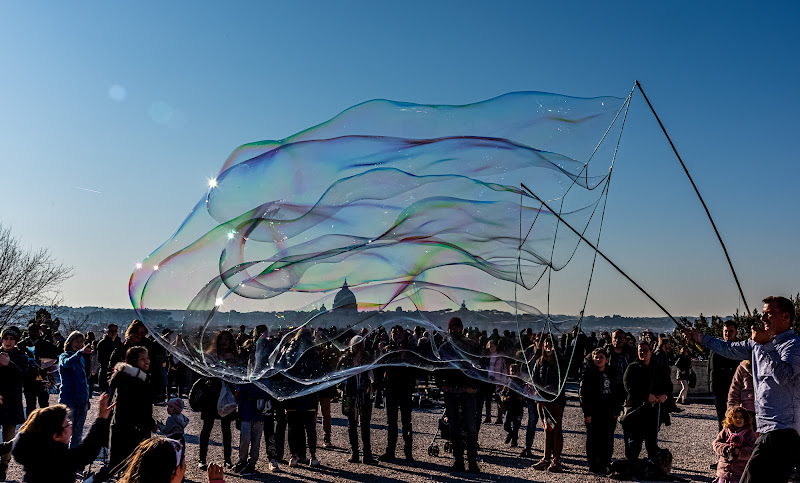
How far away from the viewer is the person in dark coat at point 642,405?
351 inches

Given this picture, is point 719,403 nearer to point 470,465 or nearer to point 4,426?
point 470,465

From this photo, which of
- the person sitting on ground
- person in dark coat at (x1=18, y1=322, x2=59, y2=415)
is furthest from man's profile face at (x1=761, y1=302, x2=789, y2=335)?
person in dark coat at (x1=18, y1=322, x2=59, y2=415)

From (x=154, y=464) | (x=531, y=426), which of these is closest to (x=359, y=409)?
(x=531, y=426)

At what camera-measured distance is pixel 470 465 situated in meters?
9.05

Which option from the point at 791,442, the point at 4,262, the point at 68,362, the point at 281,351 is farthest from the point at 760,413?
the point at 4,262

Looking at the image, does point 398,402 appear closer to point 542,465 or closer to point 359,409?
point 359,409

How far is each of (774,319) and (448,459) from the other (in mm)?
5665

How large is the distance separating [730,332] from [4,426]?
1012 cm

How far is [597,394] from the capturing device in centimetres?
906

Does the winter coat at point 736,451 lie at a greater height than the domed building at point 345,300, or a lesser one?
lesser

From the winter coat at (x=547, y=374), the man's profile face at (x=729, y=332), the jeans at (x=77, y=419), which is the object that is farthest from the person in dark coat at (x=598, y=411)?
the jeans at (x=77, y=419)

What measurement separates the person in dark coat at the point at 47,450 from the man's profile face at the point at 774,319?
5.45 metres

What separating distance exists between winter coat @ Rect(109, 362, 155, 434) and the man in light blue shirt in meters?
5.22

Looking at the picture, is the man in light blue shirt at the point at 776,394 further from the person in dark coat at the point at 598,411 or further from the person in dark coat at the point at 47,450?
the person in dark coat at the point at 47,450
